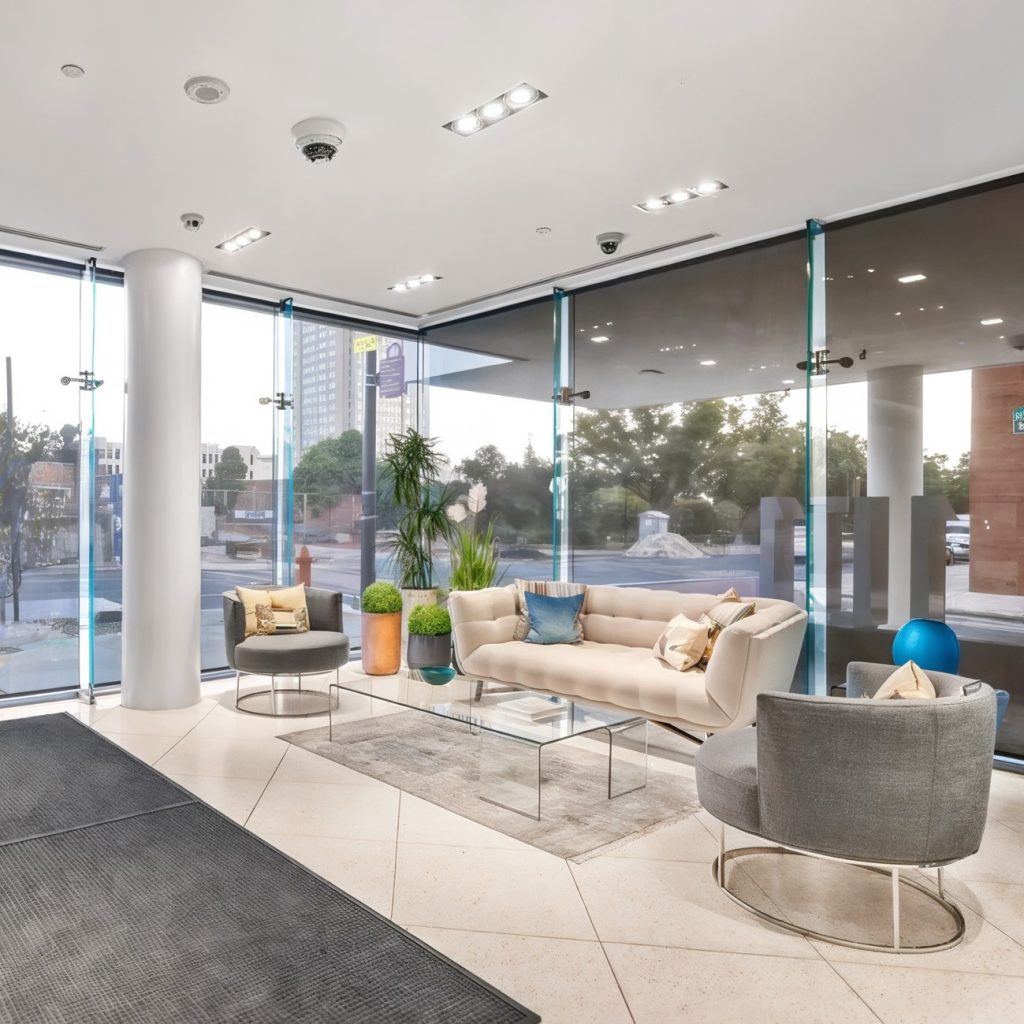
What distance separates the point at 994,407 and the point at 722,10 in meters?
2.55

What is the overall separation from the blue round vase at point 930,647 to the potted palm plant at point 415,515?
12.4 ft

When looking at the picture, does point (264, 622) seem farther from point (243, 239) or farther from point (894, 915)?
point (894, 915)

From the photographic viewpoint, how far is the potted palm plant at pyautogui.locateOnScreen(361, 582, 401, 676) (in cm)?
651

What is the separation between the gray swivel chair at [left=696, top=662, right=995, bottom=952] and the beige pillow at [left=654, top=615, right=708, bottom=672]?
6.08ft

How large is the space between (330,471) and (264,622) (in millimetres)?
1841

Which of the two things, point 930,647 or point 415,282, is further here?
point 415,282

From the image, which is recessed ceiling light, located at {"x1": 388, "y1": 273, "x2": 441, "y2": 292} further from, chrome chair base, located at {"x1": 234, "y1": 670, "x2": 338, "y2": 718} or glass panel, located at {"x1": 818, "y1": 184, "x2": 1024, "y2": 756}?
chrome chair base, located at {"x1": 234, "y1": 670, "x2": 338, "y2": 718}

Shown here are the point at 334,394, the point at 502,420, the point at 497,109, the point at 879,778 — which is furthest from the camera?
the point at 334,394

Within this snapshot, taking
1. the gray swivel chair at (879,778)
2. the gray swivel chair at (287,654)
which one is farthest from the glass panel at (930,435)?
the gray swivel chair at (287,654)

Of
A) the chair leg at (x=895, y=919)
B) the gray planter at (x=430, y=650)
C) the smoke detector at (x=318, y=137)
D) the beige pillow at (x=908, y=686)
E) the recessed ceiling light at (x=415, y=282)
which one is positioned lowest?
the chair leg at (x=895, y=919)

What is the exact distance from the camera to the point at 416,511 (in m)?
7.04

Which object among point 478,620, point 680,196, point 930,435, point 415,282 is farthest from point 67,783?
point 930,435

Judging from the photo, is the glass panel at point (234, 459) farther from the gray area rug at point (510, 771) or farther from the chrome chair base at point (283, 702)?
the gray area rug at point (510, 771)

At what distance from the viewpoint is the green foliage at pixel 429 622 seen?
6176mm
